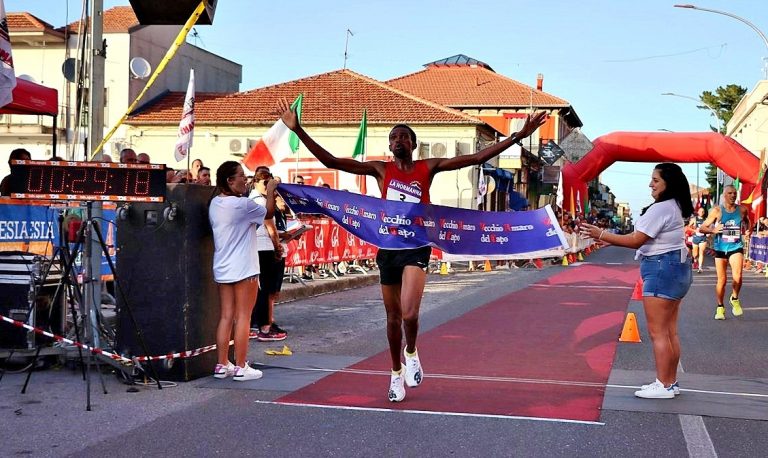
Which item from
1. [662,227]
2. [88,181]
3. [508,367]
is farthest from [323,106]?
[662,227]

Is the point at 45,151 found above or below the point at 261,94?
below

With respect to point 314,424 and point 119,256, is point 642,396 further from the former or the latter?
point 119,256

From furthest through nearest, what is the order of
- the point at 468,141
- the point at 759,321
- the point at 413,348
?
the point at 468,141
the point at 759,321
the point at 413,348

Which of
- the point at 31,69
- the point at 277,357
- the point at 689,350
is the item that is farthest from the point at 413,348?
the point at 31,69

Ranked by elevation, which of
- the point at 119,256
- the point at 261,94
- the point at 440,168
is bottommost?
the point at 119,256

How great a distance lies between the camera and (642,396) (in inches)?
291

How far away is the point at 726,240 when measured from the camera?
14266mm

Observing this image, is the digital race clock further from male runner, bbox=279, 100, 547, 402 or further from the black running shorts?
the black running shorts

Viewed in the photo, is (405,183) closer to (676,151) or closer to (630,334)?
(630,334)

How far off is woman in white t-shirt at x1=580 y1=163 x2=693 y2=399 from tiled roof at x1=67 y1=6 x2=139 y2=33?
Answer: 39487 mm

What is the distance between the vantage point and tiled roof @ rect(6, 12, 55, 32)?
45094 millimetres

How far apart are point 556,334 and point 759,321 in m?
3.79

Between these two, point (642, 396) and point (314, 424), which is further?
point (642, 396)

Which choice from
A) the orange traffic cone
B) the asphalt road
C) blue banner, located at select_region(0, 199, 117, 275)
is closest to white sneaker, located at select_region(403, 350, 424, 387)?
the asphalt road
